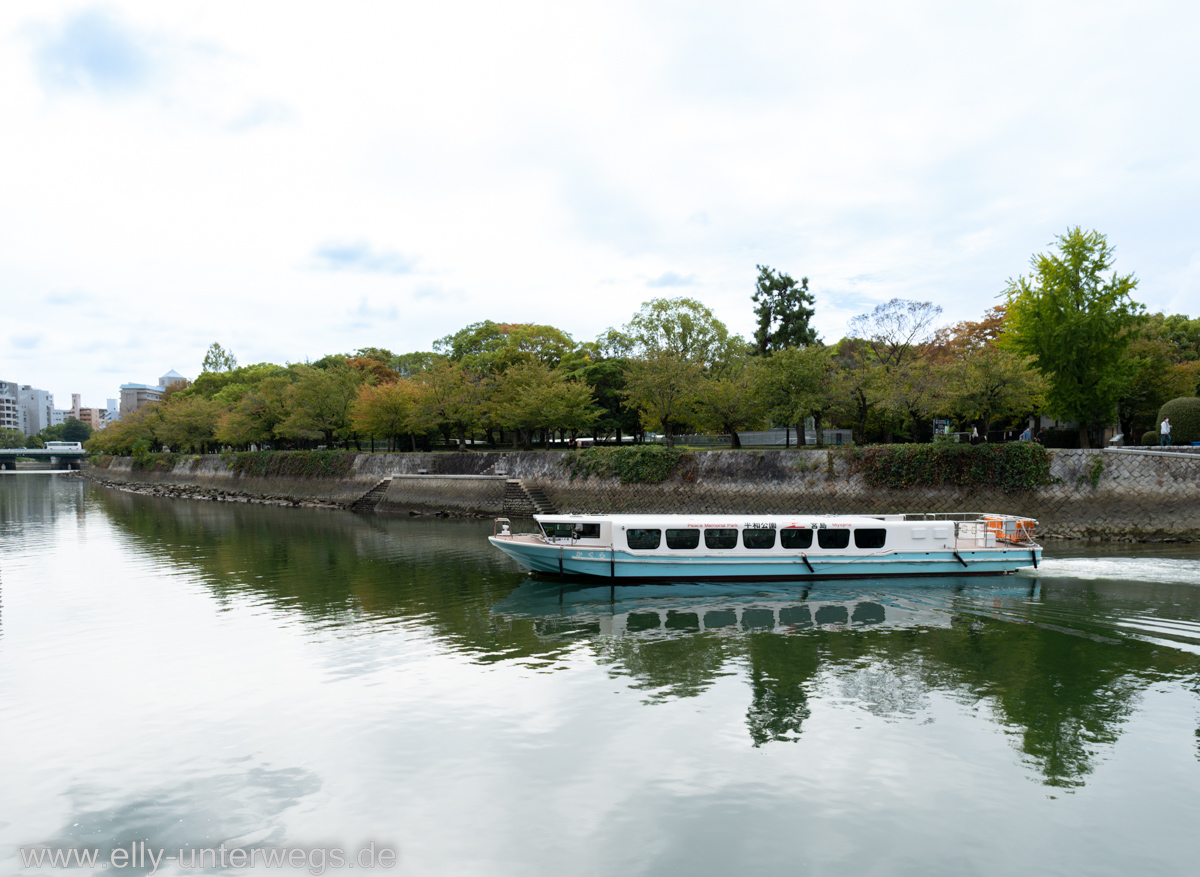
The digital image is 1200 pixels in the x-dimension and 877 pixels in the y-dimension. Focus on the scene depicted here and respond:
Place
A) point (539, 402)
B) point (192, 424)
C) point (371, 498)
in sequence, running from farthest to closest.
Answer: point (192, 424) → point (371, 498) → point (539, 402)

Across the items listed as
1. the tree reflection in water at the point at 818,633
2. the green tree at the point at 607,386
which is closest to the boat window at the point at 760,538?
the tree reflection in water at the point at 818,633

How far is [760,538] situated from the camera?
25.4m

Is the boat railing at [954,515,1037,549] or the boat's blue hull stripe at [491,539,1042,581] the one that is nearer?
the boat's blue hull stripe at [491,539,1042,581]

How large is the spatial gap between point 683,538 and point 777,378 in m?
21.7

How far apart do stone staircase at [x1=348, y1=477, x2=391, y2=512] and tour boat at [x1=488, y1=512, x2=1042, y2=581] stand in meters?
36.1

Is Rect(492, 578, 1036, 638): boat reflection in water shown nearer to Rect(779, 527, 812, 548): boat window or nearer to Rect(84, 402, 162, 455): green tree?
Rect(779, 527, 812, 548): boat window

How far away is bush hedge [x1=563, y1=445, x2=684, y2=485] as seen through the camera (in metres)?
45.9

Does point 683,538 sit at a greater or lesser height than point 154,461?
lesser

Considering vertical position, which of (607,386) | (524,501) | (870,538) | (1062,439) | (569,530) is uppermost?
(607,386)

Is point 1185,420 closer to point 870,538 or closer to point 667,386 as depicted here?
point 870,538

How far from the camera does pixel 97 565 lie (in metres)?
31.0

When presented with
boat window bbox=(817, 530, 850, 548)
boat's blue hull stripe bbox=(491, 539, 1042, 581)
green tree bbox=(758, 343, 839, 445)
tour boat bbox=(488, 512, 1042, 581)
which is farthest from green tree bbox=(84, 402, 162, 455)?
boat window bbox=(817, 530, 850, 548)

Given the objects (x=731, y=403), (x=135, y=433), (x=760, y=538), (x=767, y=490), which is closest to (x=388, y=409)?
(x=731, y=403)

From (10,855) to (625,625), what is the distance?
561 inches
